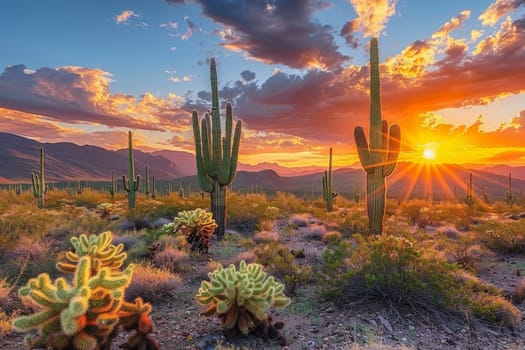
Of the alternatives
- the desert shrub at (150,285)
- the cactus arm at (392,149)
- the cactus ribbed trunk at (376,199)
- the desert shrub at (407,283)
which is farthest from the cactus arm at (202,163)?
the desert shrub at (407,283)

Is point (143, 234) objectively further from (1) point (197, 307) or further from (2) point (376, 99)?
(2) point (376, 99)

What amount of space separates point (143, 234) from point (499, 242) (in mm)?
10403

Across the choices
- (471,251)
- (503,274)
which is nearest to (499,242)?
(471,251)

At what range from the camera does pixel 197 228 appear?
8.62 meters

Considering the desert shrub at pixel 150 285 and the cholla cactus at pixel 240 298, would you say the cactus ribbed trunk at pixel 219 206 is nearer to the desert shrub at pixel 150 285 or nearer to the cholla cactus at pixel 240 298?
the desert shrub at pixel 150 285

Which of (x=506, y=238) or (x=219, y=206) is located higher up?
(x=219, y=206)

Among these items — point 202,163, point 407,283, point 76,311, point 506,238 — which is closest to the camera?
point 76,311

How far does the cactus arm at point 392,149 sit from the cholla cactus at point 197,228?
18.7 ft

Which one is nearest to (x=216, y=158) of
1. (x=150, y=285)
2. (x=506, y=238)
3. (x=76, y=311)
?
(x=150, y=285)

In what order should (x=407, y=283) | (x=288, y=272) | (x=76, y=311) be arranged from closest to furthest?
1. (x=76, y=311)
2. (x=407, y=283)
3. (x=288, y=272)

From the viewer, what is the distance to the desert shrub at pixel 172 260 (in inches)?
288

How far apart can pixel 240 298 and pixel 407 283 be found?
2866 mm

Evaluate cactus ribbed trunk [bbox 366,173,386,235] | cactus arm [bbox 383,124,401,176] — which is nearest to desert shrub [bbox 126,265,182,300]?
cactus ribbed trunk [bbox 366,173,386,235]

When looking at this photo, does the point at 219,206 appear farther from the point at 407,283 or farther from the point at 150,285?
the point at 407,283
